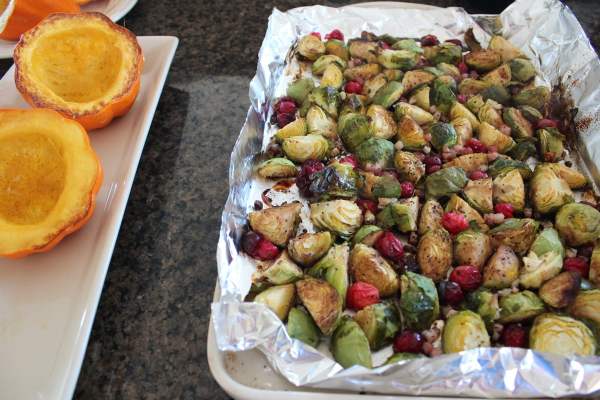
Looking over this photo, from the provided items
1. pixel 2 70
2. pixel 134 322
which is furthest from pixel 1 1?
pixel 134 322

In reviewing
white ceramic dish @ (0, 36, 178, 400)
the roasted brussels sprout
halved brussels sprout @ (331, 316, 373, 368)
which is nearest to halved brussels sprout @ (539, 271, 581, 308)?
the roasted brussels sprout

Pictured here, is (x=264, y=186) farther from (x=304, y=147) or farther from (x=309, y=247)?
(x=309, y=247)

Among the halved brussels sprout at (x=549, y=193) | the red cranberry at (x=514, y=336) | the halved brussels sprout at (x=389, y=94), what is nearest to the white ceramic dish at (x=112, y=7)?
the halved brussels sprout at (x=389, y=94)

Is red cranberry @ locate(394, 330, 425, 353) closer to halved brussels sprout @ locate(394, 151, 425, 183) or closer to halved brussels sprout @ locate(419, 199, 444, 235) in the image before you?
halved brussels sprout @ locate(419, 199, 444, 235)

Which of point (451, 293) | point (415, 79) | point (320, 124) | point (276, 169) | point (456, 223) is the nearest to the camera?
point (451, 293)

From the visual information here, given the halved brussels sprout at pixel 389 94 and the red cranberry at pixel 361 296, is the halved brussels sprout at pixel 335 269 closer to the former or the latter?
the red cranberry at pixel 361 296

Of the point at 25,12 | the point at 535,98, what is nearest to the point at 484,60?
the point at 535,98

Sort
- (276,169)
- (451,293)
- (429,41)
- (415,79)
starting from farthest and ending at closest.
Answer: (429,41), (415,79), (276,169), (451,293)
